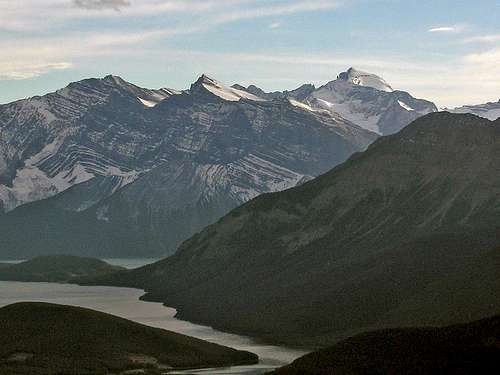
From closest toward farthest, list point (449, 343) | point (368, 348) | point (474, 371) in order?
point (474, 371) → point (449, 343) → point (368, 348)

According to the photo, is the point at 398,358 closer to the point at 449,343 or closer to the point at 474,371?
the point at 449,343

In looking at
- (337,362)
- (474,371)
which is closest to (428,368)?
(474,371)

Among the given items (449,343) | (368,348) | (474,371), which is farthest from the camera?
(368,348)

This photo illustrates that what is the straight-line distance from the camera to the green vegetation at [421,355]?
16912cm

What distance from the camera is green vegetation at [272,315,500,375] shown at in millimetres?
169125

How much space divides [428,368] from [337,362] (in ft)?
70.6

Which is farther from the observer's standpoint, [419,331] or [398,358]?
[419,331]

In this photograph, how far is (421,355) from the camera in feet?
595

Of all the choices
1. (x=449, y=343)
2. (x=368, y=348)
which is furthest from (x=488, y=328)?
(x=368, y=348)

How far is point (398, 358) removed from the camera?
602 ft

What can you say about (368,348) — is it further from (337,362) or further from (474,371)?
(474,371)

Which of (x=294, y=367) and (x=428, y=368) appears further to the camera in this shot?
(x=294, y=367)

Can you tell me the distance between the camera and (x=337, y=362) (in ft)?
626

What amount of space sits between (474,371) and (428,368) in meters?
8.93
